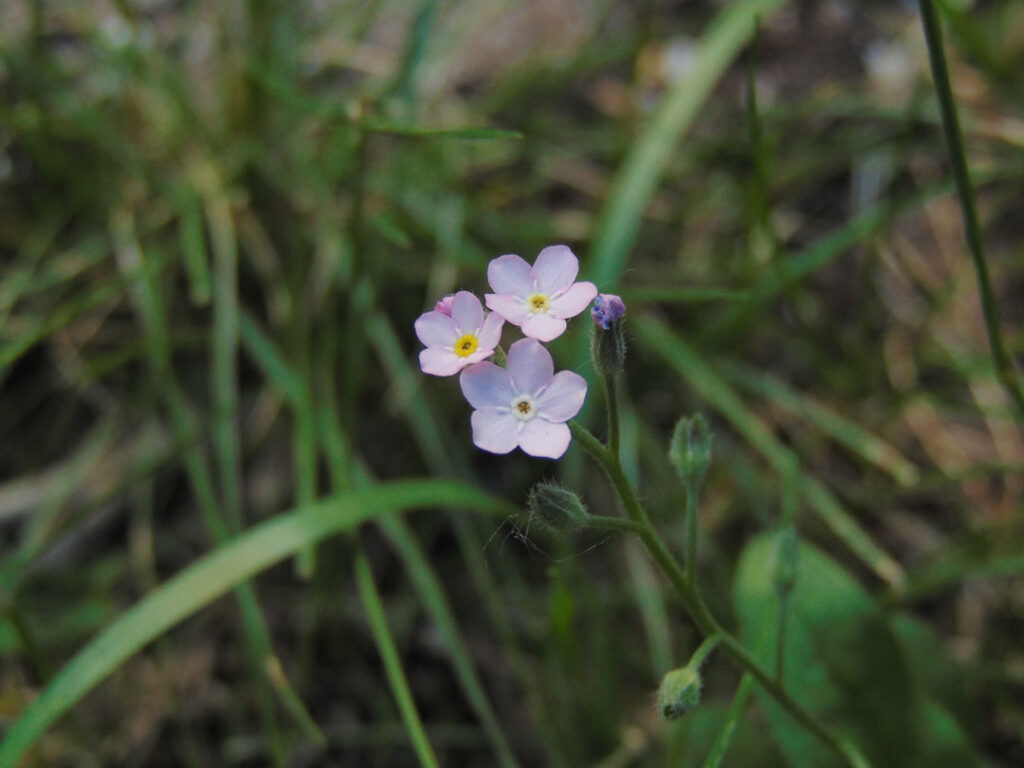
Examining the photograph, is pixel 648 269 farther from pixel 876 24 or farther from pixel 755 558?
pixel 876 24

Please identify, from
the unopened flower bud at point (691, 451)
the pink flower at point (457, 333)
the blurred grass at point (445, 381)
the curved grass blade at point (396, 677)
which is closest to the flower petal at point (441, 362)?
the pink flower at point (457, 333)

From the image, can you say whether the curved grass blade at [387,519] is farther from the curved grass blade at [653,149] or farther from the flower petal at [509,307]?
the flower petal at [509,307]

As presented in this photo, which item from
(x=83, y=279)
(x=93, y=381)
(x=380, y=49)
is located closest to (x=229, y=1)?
(x=380, y=49)

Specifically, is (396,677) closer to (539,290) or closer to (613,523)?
(613,523)

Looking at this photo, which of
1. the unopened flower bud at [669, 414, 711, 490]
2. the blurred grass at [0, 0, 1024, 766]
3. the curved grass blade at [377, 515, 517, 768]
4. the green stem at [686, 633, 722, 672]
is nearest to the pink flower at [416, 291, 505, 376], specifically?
the unopened flower bud at [669, 414, 711, 490]

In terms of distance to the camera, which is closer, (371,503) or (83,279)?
(371,503)
